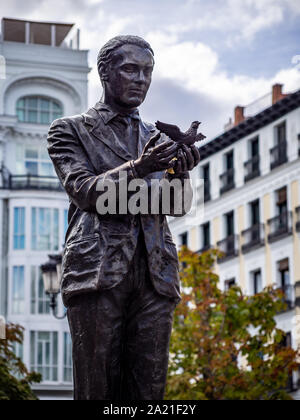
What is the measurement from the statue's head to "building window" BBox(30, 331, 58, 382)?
2009 inches

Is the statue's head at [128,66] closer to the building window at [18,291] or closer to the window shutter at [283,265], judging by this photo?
the building window at [18,291]

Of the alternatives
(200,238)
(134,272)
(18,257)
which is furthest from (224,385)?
(200,238)

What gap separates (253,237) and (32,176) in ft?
37.3

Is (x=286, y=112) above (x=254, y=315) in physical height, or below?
above

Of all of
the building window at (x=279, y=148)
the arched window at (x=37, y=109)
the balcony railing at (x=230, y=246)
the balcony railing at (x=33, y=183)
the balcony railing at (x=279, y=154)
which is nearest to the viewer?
the balcony railing at (x=33, y=183)

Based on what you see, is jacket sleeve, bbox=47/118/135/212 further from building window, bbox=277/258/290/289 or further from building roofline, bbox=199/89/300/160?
building roofline, bbox=199/89/300/160

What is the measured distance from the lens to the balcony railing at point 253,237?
211ft

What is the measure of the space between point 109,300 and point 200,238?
62.6m

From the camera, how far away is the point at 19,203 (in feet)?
201

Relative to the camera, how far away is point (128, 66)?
8188 millimetres

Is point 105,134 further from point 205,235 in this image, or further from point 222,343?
point 205,235

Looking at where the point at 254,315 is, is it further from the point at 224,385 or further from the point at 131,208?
the point at 131,208

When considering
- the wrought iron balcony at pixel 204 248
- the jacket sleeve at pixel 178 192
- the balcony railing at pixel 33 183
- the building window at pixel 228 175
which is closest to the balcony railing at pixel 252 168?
the building window at pixel 228 175

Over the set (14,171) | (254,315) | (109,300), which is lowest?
(109,300)
